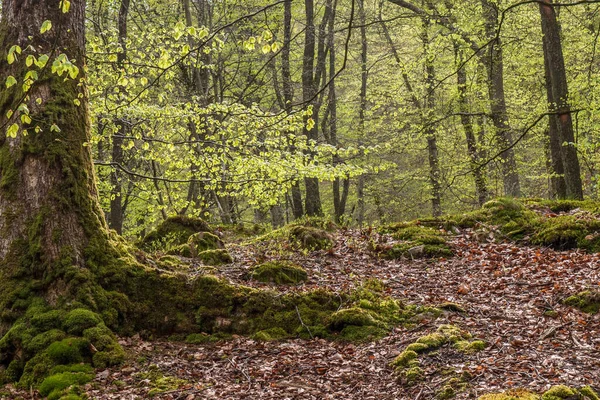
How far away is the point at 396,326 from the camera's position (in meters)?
6.14

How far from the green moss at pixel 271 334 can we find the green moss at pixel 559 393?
3.05 meters

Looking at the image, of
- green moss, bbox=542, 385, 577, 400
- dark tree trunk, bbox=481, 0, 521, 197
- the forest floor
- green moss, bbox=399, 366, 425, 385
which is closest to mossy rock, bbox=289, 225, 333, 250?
the forest floor

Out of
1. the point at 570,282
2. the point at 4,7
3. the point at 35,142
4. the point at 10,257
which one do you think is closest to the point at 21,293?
the point at 10,257

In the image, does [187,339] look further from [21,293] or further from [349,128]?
[349,128]

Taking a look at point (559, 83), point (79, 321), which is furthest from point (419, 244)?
point (79, 321)

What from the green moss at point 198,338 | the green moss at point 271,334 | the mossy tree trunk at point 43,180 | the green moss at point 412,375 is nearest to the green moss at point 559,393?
the green moss at point 412,375

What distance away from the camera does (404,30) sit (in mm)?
21188

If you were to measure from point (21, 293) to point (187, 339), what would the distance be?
1.88 metres

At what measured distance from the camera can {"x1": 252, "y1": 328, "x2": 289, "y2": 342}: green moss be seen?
594 cm

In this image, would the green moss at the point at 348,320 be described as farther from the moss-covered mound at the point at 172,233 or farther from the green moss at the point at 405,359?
the moss-covered mound at the point at 172,233

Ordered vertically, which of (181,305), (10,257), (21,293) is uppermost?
(10,257)

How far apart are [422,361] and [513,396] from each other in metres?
1.25

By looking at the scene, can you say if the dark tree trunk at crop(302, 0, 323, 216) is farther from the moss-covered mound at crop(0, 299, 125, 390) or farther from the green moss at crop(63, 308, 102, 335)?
the moss-covered mound at crop(0, 299, 125, 390)

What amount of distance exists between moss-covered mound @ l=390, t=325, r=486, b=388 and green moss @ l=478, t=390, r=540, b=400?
885mm
